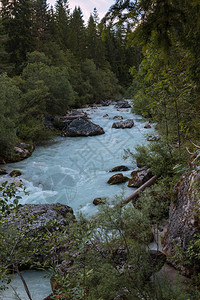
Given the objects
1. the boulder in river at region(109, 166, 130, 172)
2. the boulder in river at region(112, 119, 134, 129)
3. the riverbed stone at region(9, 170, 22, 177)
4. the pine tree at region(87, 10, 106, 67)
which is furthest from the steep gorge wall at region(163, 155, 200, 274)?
the pine tree at region(87, 10, 106, 67)

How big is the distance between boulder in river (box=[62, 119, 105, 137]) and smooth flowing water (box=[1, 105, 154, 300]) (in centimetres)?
54

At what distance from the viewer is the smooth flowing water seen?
7836 mm

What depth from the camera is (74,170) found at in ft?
35.7

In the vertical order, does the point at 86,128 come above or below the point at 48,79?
below

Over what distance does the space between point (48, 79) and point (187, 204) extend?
62.2 feet

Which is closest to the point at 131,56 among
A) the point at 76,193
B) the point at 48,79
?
the point at 48,79

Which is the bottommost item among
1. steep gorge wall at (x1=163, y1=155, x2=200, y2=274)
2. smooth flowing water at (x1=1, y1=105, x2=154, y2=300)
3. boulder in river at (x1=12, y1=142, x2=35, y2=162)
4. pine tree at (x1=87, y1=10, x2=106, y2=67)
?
smooth flowing water at (x1=1, y1=105, x2=154, y2=300)

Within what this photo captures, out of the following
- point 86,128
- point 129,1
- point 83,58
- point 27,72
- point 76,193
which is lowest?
point 76,193

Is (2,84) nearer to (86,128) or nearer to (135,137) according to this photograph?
(86,128)

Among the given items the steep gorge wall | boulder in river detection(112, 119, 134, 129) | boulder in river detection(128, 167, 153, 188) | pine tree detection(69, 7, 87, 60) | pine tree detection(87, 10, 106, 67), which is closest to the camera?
the steep gorge wall

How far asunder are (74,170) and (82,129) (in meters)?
6.70

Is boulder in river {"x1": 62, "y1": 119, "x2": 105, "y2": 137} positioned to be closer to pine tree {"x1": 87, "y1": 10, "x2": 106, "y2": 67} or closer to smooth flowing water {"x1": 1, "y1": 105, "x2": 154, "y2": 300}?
smooth flowing water {"x1": 1, "y1": 105, "x2": 154, "y2": 300}

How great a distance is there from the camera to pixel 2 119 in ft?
35.9

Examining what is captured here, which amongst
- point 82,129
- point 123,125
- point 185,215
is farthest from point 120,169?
point 123,125
